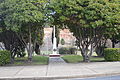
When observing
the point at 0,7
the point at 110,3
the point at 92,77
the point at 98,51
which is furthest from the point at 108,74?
the point at 98,51

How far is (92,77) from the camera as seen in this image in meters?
10.1

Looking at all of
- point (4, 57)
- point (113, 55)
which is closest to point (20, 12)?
point (4, 57)

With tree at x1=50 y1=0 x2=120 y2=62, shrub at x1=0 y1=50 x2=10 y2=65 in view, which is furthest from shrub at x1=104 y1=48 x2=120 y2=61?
shrub at x1=0 y1=50 x2=10 y2=65

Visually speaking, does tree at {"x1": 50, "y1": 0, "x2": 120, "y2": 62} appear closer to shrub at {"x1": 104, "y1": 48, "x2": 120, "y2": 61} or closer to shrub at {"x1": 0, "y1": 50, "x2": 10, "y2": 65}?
shrub at {"x1": 104, "y1": 48, "x2": 120, "y2": 61}

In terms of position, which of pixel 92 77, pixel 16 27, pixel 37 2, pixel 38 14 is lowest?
pixel 92 77

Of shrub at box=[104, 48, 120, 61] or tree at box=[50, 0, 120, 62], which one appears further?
Result: shrub at box=[104, 48, 120, 61]

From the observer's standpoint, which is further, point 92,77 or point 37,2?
point 37,2

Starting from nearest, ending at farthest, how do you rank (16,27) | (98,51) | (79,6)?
1. (16,27)
2. (79,6)
3. (98,51)

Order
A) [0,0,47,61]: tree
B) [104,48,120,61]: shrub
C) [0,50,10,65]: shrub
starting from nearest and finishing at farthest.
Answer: [0,0,47,61]: tree, [0,50,10,65]: shrub, [104,48,120,61]: shrub

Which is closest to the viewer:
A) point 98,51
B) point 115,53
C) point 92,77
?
point 92,77

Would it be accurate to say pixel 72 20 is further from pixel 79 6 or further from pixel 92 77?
pixel 92 77

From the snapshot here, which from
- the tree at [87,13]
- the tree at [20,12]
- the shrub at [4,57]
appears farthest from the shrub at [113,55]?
the shrub at [4,57]

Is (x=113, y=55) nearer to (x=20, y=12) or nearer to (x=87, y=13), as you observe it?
(x=87, y=13)

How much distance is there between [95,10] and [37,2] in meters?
4.48
